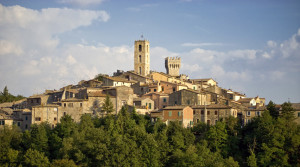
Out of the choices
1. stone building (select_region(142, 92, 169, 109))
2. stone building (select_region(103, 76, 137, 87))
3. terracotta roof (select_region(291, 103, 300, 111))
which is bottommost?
terracotta roof (select_region(291, 103, 300, 111))

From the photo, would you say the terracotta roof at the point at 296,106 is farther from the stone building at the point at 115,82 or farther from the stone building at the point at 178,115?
the stone building at the point at 115,82

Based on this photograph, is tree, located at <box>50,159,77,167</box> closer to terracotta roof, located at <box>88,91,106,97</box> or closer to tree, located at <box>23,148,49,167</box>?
tree, located at <box>23,148,49,167</box>

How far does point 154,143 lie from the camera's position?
57500mm

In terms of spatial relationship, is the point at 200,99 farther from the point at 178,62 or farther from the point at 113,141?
the point at 178,62

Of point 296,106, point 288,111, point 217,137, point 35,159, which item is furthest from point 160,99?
point 35,159

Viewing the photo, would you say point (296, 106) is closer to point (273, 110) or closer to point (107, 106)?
point (273, 110)

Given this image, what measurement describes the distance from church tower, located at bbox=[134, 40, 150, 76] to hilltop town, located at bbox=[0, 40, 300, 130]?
29.9 feet

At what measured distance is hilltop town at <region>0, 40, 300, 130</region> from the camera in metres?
64.9

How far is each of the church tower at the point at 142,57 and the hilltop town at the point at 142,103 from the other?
9107mm

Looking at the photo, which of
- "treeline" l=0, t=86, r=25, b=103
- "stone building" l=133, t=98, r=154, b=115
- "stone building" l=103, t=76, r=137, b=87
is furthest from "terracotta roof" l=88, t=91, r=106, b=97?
"treeline" l=0, t=86, r=25, b=103

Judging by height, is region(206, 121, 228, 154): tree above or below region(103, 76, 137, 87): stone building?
below

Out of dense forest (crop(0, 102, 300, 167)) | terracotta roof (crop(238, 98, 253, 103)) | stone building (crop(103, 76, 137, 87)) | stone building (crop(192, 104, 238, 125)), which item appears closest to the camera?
dense forest (crop(0, 102, 300, 167))

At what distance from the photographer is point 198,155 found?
56938 mm

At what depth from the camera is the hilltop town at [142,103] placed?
6488 centimetres
